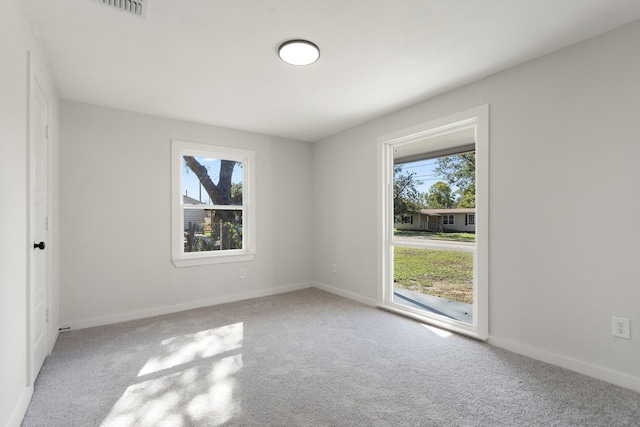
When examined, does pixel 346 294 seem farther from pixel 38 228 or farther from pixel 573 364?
pixel 38 228

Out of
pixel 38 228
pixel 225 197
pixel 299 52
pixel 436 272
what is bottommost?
pixel 436 272

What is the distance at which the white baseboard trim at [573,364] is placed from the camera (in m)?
2.03

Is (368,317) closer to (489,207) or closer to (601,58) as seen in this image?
(489,207)

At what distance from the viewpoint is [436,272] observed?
3.42m

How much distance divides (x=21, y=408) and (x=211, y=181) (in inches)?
116

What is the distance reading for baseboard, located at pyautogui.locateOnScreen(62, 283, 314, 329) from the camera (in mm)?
3274

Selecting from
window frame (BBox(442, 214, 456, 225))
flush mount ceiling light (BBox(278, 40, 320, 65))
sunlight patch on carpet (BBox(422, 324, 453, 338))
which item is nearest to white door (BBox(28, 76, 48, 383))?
flush mount ceiling light (BBox(278, 40, 320, 65))

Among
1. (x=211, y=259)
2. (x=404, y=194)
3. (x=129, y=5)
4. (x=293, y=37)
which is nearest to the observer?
(x=129, y=5)

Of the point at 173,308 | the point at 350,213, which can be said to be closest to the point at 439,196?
the point at 350,213

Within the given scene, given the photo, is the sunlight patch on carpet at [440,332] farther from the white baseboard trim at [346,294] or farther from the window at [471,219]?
the window at [471,219]

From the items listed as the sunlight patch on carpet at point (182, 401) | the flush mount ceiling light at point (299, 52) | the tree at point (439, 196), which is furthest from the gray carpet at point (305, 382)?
the flush mount ceiling light at point (299, 52)

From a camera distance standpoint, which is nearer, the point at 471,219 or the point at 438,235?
the point at 471,219

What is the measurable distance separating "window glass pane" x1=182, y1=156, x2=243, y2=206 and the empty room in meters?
0.04

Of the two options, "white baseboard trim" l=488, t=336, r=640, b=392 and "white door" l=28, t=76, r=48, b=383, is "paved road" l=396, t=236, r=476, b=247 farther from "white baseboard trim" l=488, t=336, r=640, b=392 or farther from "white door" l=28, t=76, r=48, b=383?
"white door" l=28, t=76, r=48, b=383
